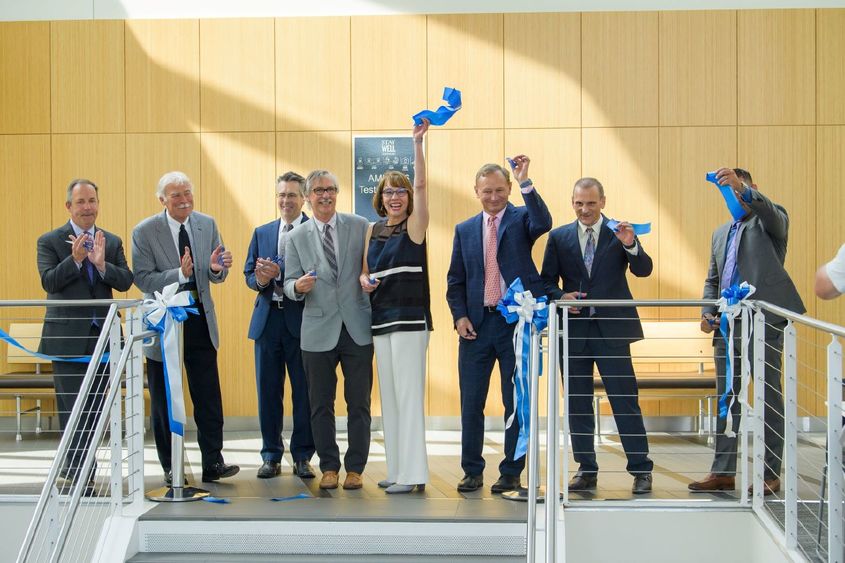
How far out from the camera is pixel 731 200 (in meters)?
5.47

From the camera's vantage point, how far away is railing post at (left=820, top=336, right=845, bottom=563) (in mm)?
3805

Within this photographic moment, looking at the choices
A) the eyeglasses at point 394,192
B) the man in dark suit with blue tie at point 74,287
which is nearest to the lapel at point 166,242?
the man in dark suit with blue tie at point 74,287

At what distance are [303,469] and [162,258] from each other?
1.39 metres

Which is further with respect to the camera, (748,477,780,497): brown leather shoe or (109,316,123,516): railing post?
(748,477,780,497): brown leather shoe

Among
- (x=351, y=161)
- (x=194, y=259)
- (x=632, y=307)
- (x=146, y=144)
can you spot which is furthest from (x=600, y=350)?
(x=146, y=144)

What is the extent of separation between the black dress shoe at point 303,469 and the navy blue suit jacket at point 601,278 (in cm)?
161

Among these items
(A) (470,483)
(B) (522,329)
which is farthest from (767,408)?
(A) (470,483)

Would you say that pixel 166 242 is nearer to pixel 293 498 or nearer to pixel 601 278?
pixel 293 498

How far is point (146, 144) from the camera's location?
8250 mm


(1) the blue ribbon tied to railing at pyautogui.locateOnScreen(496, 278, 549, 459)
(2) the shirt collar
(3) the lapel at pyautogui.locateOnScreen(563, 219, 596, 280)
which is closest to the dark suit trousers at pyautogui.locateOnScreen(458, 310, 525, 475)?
(1) the blue ribbon tied to railing at pyautogui.locateOnScreen(496, 278, 549, 459)

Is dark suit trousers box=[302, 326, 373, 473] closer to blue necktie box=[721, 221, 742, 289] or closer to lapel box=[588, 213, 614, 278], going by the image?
lapel box=[588, 213, 614, 278]

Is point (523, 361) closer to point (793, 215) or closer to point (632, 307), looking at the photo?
point (632, 307)

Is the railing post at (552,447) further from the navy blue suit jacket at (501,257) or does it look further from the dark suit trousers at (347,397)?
the dark suit trousers at (347,397)

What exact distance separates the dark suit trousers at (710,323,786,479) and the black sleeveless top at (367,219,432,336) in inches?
60.0
